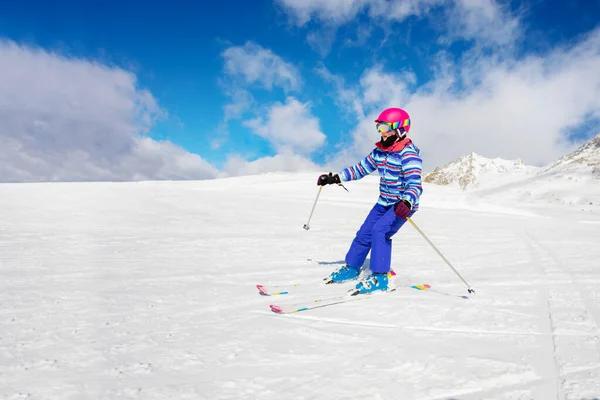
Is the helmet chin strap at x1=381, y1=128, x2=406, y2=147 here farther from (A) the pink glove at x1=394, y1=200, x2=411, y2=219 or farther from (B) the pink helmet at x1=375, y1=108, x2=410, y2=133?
(A) the pink glove at x1=394, y1=200, x2=411, y2=219

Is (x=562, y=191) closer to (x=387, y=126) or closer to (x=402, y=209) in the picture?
(x=387, y=126)

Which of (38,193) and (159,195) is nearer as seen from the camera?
(38,193)

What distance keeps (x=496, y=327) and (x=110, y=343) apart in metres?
3.16

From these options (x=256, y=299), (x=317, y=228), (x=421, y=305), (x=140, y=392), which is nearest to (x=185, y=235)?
(x=317, y=228)

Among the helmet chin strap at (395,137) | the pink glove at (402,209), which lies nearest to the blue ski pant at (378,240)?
the pink glove at (402,209)

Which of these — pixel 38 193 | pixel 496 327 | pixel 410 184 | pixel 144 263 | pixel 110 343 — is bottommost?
pixel 496 327

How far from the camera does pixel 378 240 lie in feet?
16.1

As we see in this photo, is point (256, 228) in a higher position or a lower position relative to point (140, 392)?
higher

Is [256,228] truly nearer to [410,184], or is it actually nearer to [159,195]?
[410,184]

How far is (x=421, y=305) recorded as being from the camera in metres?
3.99

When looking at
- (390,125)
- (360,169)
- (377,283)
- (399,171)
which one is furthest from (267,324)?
(360,169)

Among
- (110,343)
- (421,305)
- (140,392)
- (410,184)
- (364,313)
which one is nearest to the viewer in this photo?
(140,392)

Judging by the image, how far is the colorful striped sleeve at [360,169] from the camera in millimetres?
5733

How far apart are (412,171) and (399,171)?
21 cm
